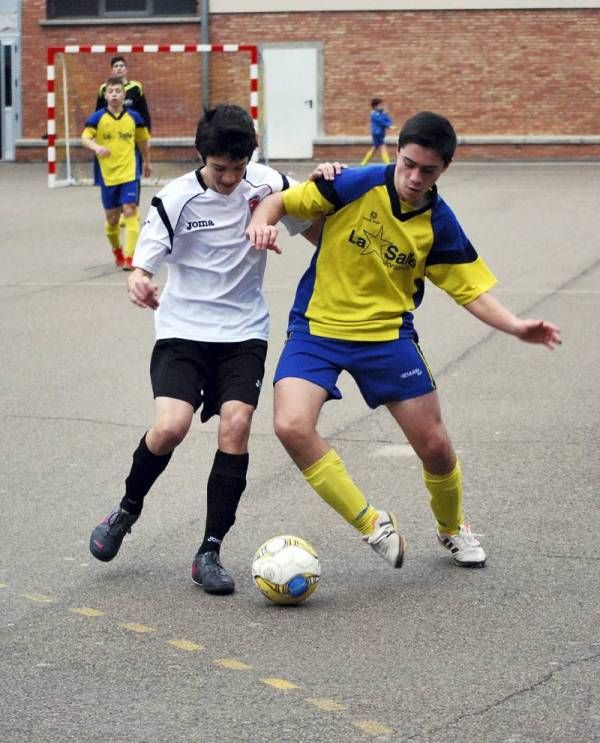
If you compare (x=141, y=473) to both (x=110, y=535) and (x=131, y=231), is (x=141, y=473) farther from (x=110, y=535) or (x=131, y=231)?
(x=131, y=231)

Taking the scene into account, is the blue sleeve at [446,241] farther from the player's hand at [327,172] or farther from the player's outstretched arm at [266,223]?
the player's outstretched arm at [266,223]

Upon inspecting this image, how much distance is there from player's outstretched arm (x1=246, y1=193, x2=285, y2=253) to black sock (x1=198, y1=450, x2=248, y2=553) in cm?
81

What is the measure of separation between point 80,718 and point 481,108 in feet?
111

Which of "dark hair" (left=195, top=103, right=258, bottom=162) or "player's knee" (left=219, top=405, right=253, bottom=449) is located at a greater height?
"dark hair" (left=195, top=103, right=258, bottom=162)

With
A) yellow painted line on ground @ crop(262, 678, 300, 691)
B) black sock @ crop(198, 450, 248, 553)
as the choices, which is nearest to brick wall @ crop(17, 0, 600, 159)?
black sock @ crop(198, 450, 248, 553)

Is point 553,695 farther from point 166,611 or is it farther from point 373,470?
point 373,470

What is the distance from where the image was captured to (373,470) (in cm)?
777

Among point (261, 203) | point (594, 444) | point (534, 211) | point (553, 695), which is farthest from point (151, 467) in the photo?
point (534, 211)

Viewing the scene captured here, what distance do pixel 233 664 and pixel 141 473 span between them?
4.20ft

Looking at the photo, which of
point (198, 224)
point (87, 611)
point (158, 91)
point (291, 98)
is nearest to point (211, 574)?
point (87, 611)

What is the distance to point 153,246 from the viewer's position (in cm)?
589

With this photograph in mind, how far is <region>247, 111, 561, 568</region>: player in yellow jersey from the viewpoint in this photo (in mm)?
5746

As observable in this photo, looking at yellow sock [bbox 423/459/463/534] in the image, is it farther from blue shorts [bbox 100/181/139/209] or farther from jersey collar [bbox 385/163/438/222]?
blue shorts [bbox 100/181/139/209]

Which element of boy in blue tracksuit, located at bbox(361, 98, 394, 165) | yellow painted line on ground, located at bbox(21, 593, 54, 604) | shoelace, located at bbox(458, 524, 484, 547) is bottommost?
boy in blue tracksuit, located at bbox(361, 98, 394, 165)
